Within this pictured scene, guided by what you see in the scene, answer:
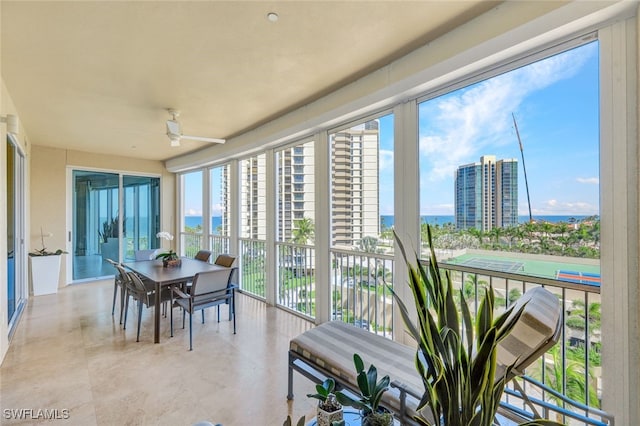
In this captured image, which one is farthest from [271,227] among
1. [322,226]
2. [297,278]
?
[322,226]

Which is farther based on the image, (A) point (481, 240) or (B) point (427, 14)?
(A) point (481, 240)

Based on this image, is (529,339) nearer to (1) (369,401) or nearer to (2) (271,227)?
(1) (369,401)

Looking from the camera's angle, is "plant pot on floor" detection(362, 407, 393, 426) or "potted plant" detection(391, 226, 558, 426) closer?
"potted plant" detection(391, 226, 558, 426)

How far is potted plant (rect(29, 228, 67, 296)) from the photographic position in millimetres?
4797

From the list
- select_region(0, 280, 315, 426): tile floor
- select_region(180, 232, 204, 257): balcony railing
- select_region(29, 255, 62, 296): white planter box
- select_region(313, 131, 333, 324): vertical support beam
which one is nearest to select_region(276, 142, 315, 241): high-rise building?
select_region(313, 131, 333, 324): vertical support beam

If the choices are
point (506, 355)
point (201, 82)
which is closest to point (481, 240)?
point (506, 355)

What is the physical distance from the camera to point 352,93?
2854mm

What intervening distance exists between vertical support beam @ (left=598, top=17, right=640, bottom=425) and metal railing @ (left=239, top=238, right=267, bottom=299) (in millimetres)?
3979

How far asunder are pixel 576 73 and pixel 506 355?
1811mm

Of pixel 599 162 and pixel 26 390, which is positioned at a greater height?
pixel 599 162

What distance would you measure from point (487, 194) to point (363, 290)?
5.62 ft

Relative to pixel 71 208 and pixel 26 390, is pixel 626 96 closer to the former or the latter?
pixel 26 390

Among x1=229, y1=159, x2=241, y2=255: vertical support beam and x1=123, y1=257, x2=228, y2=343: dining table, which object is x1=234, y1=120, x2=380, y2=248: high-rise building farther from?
x1=123, y1=257, x2=228, y2=343: dining table

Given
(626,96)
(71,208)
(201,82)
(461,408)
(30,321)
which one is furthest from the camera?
(71,208)
